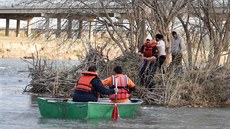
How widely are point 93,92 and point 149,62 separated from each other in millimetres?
4789

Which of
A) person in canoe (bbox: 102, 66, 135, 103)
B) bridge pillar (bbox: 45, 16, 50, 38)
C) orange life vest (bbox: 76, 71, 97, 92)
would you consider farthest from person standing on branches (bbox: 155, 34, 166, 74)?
orange life vest (bbox: 76, 71, 97, 92)

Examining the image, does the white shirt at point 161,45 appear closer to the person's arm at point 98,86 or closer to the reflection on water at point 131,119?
the reflection on water at point 131,119

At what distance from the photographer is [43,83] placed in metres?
24.4

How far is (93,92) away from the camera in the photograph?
18.0m

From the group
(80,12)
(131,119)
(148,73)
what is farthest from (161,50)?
(131,119)

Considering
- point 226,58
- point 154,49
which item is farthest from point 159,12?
point 226,58

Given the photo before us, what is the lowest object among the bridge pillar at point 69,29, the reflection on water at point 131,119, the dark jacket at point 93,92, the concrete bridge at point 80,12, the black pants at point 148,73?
the reflection on water at point 131,119

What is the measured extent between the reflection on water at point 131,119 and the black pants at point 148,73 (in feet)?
3.41

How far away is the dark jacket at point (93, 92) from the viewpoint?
701 inches

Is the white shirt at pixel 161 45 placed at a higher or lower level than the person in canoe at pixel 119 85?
higher

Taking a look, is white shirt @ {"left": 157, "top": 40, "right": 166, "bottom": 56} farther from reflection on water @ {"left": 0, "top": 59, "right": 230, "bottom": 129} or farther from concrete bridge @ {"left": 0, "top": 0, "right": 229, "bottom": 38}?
concrete bridge @ {"left": 0, "top": 0, "right": 229, "bottom": 38}

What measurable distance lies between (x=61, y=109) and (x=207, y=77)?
22.4 ft

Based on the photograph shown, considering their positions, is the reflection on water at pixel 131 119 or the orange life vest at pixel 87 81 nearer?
the reflection on water at pixel 131 119

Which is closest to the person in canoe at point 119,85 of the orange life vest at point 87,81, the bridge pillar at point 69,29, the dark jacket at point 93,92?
the dark jacket at point 93,92
